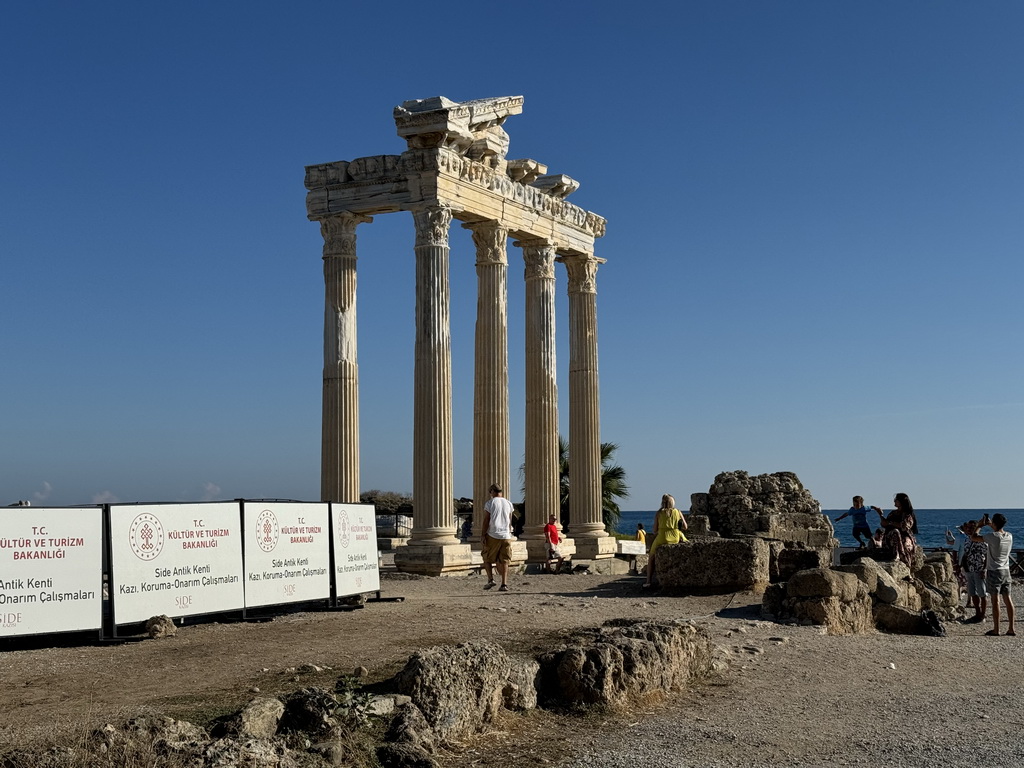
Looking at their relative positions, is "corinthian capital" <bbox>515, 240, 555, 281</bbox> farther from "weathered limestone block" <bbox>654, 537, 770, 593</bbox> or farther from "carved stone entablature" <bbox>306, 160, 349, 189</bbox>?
"weathered limestone block" <bbox>654, 537, 770, 593</bbox>

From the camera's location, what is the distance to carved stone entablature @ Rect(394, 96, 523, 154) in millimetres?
22719

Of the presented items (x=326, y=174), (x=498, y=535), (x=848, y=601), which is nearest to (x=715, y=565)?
(x=848, y=601)

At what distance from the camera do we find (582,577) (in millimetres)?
22078

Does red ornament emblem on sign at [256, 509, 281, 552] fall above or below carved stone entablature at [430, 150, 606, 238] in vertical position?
below

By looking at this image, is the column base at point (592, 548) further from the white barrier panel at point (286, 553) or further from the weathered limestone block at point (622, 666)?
the weathered limestone block at point (622, 666)

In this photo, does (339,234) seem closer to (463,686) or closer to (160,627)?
(160,627)

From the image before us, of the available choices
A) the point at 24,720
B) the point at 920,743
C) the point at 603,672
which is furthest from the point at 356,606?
the point at 920,743

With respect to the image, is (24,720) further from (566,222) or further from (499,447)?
(566,222)

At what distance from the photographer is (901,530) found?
795 inches

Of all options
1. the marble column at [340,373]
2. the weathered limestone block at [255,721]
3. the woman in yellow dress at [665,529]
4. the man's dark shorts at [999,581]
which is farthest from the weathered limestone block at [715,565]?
the weathered limestone block at [255,721]

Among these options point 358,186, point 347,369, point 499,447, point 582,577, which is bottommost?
point 582,577

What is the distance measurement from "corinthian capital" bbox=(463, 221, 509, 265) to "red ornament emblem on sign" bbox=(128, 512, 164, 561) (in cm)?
1343

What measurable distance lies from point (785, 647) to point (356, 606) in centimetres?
608

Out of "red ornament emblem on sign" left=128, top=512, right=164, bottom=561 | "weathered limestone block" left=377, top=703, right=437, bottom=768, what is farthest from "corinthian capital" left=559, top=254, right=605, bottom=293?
"weathered limestone block" left=377, top=703, right=437, bottom=768
